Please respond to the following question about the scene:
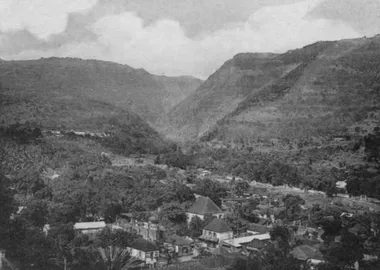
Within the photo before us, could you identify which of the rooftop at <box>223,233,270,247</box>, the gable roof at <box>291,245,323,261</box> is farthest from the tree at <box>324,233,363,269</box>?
the rooftop at <box>223,233,270,247</box>

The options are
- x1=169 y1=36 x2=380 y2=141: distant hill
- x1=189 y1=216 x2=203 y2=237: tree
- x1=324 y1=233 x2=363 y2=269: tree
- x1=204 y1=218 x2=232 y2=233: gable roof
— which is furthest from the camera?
x1=169 y1=36 x2=380 y2=141: distant hill

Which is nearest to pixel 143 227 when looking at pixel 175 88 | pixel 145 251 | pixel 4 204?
pixel 145 251

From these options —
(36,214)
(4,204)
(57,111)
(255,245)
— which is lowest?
(255,245)

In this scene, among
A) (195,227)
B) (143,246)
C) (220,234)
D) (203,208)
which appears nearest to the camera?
(143,246)

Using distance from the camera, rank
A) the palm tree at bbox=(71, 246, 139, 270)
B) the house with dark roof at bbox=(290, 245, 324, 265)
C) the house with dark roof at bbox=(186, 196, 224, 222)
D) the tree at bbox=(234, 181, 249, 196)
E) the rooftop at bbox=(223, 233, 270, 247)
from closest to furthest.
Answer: the palm tree at bbox=(71, 246, 139, 270)
the house with dark roof at bbox=(290, 245, 324, 265)
the rooftop at bbox=(223, 233, 270, 247)
the house with dark roof at bbox=(186, 196, 224, 222)
the tree at bbox=(234, 181, 249, 196)

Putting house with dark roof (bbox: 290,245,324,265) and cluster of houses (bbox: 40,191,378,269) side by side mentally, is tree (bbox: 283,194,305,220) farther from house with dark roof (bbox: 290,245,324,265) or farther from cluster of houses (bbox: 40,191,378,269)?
house with dark roof (bbox: 290,245,324,265)

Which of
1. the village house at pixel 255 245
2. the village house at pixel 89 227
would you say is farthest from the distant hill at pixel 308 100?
the village house at pixel 89 227

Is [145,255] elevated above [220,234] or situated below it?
above

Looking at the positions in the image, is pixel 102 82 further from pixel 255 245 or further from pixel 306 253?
pixel 306 253
